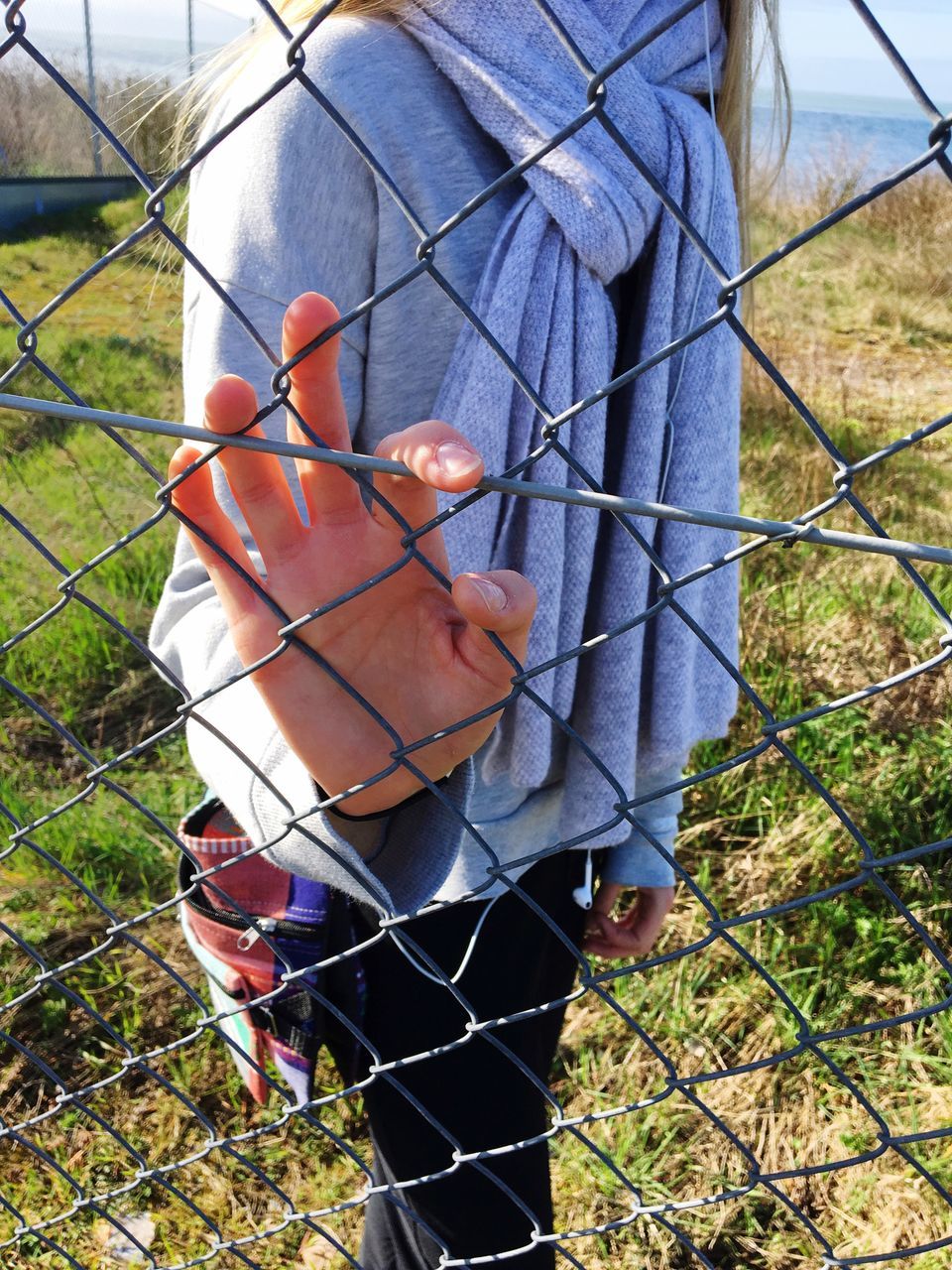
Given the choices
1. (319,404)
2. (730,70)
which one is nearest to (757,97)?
(730,70)

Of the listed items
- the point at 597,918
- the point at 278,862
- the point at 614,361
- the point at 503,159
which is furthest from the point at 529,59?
the point at 597,918

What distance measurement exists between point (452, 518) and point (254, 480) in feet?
1.10

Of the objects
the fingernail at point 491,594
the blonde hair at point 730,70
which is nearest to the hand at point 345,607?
the fingernail at point 491,594

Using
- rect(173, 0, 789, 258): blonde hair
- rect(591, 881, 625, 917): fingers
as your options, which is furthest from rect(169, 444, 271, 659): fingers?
rect(591, 881, 625, 917): fingers

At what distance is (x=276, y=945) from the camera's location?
1.11m

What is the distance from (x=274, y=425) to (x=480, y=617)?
0.43 m

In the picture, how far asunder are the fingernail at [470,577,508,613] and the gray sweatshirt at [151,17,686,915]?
257 millimetres

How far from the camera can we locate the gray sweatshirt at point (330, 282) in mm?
912

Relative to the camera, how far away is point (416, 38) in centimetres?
100

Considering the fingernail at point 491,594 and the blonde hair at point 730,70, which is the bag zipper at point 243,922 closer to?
the fingernail at point 491,594

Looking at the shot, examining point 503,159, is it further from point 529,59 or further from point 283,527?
point 283,527

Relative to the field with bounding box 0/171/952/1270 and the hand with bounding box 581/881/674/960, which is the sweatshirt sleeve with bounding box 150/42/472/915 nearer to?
the field with bounding box 0/171/952/1270

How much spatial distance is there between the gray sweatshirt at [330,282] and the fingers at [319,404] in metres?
0.20

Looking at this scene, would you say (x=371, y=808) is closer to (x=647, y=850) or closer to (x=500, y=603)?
(x=500, y=603)
